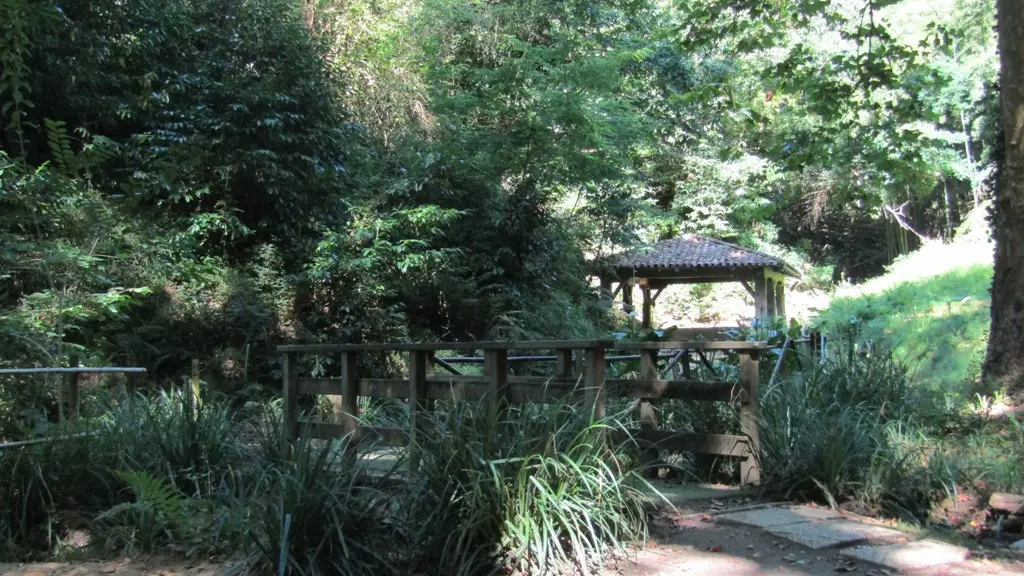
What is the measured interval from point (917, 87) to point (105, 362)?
10.2m

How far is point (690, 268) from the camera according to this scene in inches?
906

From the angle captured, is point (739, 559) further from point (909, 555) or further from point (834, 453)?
point (834, 453)

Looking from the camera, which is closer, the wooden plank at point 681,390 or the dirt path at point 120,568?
the dirt path at point 120,568

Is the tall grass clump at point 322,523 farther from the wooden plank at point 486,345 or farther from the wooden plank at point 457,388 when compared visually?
the wooden plank at point 486,345

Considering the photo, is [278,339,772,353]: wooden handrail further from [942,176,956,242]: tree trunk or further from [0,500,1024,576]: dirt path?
[942,176,956,242]: tree trunk

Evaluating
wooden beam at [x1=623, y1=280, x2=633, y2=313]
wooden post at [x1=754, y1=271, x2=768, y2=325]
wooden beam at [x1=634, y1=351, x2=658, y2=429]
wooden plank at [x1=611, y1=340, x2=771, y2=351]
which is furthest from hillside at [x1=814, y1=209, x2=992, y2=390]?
wooden beam at [x1=623, y1=280, x2=633, y2=313]

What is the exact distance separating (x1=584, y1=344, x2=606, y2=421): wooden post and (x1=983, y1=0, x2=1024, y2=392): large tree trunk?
15.6ft

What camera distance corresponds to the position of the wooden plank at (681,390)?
5520 mm

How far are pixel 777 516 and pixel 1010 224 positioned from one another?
4.59m

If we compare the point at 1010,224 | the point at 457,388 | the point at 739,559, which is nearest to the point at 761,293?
the point at 1010,224

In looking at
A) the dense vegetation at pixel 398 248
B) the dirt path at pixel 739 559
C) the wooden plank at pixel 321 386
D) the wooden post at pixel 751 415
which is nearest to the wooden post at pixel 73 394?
the dense vegetation at pixel 398 248

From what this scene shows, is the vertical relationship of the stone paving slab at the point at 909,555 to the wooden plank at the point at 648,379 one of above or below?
below

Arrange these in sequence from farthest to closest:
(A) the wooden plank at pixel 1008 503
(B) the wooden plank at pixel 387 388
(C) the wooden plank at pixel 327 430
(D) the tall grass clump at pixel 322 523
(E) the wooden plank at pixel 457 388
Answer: (C) the wooden plank at pixel 327 430 → (B) the wooden plank at pixel 387 388 → (E) the wooden plank at pixel 457 388 → (A) the wooden plank at pixel 1008 503 → (D) the tall grass clump at pixel 322 523

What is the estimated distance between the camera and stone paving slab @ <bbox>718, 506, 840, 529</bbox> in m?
4.42
